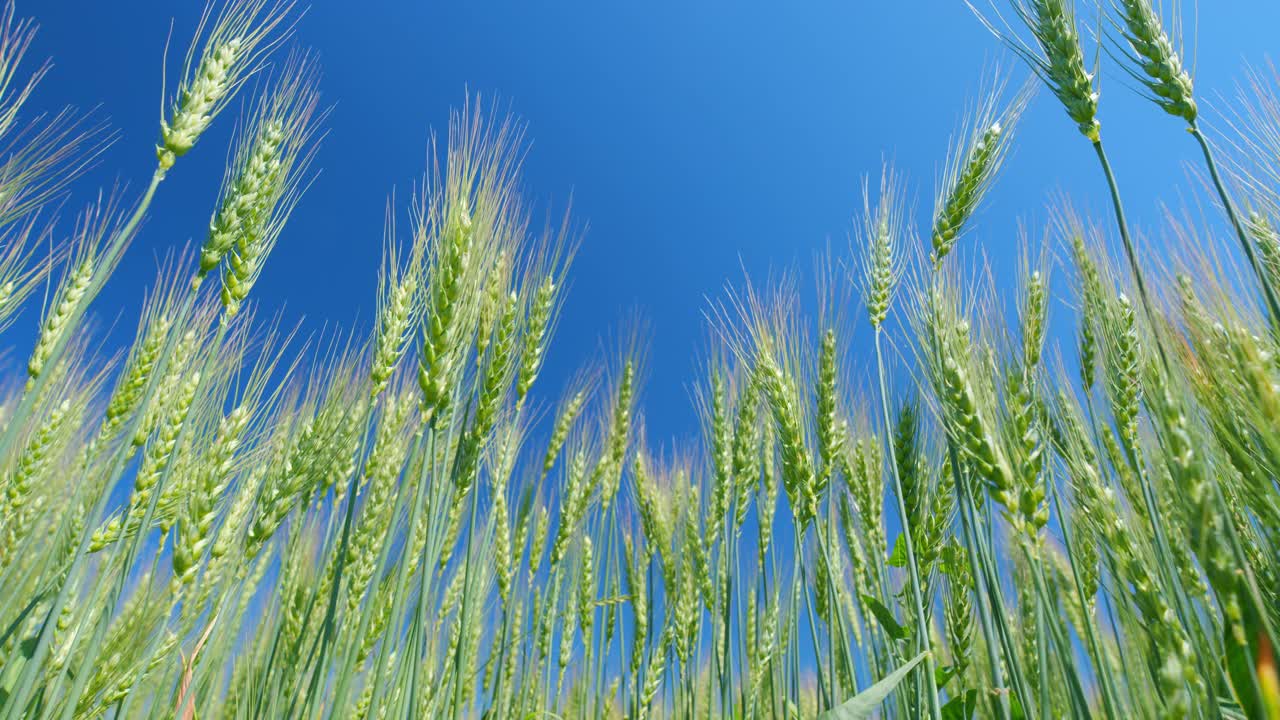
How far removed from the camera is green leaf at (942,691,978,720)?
1.67 m

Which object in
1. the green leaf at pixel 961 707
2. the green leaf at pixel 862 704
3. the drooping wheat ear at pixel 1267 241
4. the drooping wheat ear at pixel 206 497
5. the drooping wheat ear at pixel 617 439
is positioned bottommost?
the green leaf at pixel 862 704

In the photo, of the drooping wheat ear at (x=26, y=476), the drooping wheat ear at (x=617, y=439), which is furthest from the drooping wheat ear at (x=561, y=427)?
the drooping wheat ear at (x=26, y=476)

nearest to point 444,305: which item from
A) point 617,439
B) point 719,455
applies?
point 719,455

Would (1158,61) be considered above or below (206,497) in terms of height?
above

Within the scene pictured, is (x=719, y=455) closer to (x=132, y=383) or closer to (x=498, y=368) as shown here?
(x=498, y=368)

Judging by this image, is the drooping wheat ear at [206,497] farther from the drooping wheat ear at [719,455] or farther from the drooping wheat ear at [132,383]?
the drooping wheat ear at [719,455]

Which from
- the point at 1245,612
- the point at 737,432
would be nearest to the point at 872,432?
the point at 737,432

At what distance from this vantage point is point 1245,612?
2.83ft

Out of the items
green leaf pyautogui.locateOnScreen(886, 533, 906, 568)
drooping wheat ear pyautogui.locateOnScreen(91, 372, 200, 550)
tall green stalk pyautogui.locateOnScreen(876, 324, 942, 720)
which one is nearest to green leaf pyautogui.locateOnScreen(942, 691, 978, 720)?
tall green stalk pyautogui.locateOnScreen(876, 324, 942, 720)

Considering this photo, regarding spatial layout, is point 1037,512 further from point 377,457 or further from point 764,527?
point 377,457

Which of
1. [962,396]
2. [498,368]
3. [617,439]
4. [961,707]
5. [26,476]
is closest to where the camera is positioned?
[962,396]

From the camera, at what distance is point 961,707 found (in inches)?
66.3

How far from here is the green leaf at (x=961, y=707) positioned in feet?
5.48

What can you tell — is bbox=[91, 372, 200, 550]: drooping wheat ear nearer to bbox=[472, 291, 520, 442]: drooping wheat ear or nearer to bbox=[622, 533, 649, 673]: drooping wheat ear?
bbox=[472, 291, 520, 442]: drooping wheat ear
